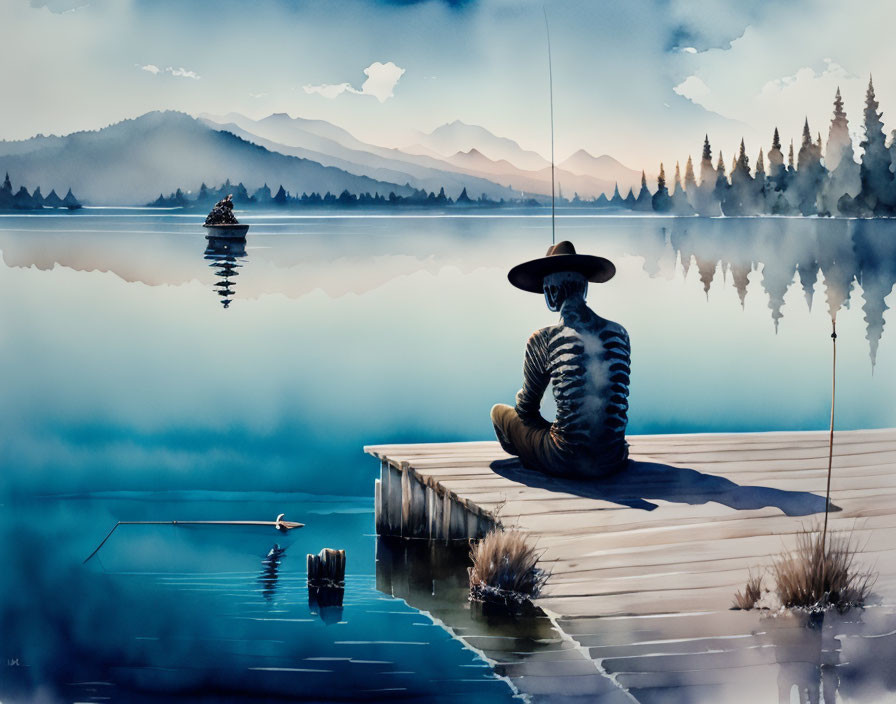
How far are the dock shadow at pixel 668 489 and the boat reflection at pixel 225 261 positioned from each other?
9.65 metres

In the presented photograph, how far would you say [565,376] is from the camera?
5.16 meters

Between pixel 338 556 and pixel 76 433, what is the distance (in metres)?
4.26

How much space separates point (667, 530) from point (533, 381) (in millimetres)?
933

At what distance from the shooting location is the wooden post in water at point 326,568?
5.13 m

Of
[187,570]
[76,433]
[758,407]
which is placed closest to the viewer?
[187,570]

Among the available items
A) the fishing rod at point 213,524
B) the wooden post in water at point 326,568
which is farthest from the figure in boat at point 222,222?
the wooden post in water at point 326,568

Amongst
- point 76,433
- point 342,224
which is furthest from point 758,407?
point 342,224

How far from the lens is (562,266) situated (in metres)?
5.28

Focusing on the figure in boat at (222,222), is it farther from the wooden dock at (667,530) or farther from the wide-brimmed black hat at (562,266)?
the wide-brimmed black hat at (562,266)

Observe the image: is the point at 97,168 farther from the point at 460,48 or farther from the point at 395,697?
the point at 395,697

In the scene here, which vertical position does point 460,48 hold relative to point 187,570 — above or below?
above

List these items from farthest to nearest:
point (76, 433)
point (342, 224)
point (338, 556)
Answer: point (342, 224) < point (76, 433) < point (338, 556)

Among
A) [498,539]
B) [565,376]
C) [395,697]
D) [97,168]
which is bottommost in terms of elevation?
[395,697]

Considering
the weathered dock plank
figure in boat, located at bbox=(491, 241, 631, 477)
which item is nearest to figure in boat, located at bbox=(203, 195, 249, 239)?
the weathered dock plank
